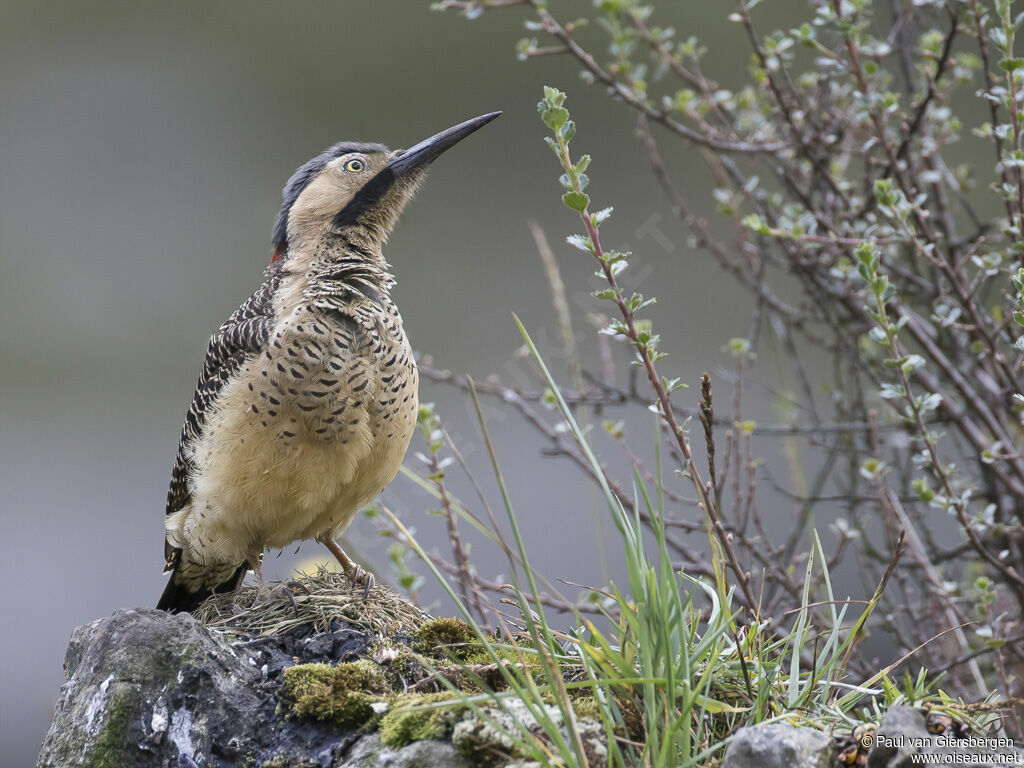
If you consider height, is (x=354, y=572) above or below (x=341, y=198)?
below

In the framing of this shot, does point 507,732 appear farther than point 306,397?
No

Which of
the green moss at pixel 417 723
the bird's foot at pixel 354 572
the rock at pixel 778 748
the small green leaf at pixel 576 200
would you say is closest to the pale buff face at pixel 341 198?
the bird's foot at pixel 354 572

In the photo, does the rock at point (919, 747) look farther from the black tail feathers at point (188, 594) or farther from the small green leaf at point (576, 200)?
the black tail feathers at point (188, 594)

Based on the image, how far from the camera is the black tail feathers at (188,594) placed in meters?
3.26

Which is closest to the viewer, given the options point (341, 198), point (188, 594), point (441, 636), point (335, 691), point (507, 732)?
point (507, 732)

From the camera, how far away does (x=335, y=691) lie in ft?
7.04

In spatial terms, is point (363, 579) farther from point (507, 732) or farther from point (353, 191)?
point (353, 191)

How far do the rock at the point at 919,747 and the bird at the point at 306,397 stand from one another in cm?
136

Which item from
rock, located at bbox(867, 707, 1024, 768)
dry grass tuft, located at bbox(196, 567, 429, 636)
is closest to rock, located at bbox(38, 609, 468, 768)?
dry grass tuft, located at bbox(196, 567, 429, 636)

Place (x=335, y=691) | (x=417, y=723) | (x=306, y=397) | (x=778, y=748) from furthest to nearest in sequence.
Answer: (x=306, y=397), (x=335, y=691), (x=417, y=723), (x=778, y=748)

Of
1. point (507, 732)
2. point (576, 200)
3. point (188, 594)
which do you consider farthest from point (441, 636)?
point (188, 594)

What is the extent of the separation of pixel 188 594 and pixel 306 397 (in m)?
1.00

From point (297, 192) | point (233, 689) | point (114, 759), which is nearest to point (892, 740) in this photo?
point (233, 689)

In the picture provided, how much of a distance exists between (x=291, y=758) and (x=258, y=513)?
2.87ft
